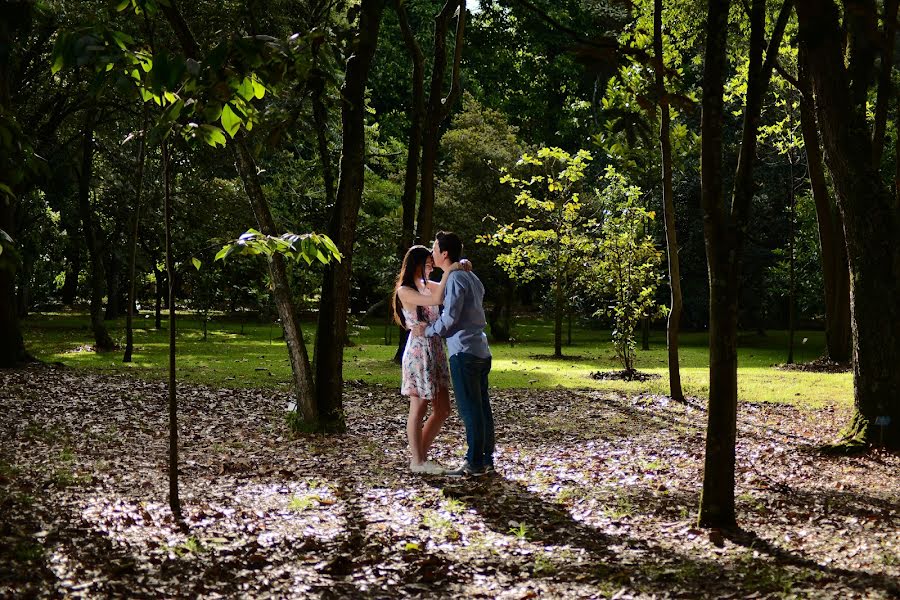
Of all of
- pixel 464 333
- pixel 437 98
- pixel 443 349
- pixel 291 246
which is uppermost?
pixel 437 98

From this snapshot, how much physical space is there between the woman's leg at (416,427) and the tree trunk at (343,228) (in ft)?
8.20

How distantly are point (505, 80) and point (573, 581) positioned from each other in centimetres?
4338

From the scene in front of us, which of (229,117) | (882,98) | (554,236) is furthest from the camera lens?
(554,236)

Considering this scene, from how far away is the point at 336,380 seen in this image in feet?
37.3

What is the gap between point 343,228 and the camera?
438 inches

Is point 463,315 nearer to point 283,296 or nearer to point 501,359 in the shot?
point 283,296

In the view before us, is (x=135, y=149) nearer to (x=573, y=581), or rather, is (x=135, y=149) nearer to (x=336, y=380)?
(x=336, y=380)

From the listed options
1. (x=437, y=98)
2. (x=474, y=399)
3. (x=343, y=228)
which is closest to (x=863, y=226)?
(x=474, y=399)

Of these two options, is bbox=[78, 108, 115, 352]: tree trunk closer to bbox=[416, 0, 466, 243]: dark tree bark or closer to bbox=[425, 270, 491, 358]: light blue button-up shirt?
bbox=[416, 0, 466, 243]: dark tree bark

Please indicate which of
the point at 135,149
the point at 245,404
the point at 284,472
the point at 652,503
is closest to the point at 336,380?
the point at 284,472

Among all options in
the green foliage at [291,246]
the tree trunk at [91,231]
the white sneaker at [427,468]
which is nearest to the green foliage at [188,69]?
the green foliage at [291,246]

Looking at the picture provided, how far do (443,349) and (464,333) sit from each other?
1.55 ft

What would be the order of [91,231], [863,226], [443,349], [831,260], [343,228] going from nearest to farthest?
[443,349]
[863,226]
[343,228]
[831,260]
[91,231]

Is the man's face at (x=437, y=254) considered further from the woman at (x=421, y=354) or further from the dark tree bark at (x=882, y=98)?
the dark tree bark at (x=882, y=98)
